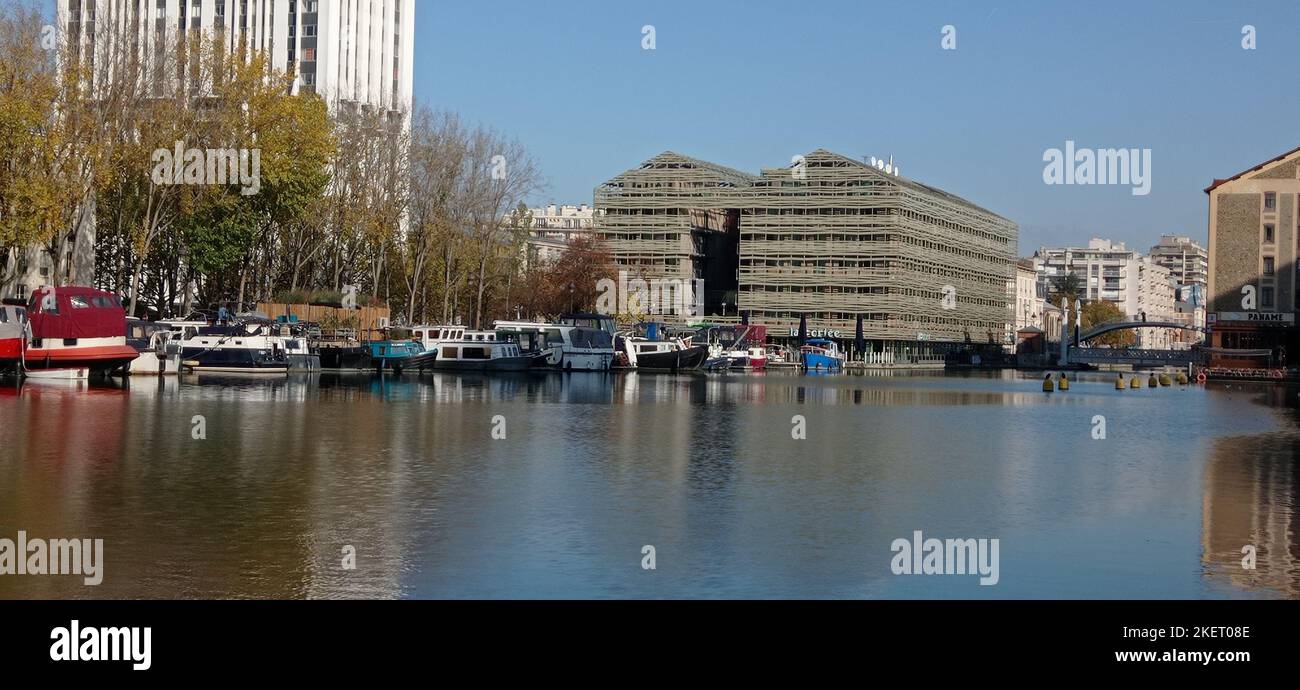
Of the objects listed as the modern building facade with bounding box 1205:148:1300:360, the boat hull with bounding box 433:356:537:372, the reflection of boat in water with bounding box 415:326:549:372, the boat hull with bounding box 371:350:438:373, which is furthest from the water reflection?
the modern building facade with bounding box 1205:148:1300:360

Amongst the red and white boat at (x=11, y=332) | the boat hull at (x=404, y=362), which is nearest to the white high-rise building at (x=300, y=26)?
the boat hull at (x=404, y=362)

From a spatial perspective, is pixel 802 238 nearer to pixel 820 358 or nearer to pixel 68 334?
pixel 820 358

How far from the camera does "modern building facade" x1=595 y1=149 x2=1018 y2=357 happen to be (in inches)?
6811

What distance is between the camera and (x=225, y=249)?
85312 mm

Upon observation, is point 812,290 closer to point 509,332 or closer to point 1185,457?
point 509,332

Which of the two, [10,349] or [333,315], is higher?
[333,315]

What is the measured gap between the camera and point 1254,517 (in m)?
23.2

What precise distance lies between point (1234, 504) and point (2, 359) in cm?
4606

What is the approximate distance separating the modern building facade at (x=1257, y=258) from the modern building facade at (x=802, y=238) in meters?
46.0

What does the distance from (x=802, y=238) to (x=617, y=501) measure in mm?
154603

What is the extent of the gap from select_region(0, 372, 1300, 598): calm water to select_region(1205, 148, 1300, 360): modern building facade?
3511 inches

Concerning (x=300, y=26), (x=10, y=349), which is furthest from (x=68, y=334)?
(x=300, y=26)

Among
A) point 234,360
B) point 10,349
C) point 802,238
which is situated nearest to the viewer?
point 10,349
